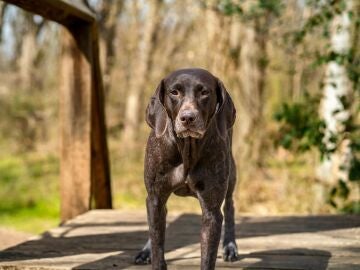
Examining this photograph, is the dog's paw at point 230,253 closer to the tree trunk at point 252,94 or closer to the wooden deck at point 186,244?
the wooden deck at point 186,244

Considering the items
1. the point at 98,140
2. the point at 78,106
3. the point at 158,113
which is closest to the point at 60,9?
the point at 78,106

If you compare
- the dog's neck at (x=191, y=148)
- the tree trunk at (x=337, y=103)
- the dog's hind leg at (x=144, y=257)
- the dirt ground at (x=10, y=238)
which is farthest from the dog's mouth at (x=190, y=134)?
the dirt ground at (x=10, y=238)

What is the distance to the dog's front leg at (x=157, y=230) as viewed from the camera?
3223 millimetres

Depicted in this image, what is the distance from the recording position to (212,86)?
2.95 metres

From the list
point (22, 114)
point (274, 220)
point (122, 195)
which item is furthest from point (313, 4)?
point (22, 114)

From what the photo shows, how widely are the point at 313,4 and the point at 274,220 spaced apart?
2.38 meters

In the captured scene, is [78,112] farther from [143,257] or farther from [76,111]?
[143,257]

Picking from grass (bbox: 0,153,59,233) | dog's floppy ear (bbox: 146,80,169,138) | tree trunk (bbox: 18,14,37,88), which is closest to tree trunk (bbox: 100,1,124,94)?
grass (bbox: 0,153,59,233)

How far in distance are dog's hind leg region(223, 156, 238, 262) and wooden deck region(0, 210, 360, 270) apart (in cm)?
6

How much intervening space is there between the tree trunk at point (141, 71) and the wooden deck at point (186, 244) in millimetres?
9059

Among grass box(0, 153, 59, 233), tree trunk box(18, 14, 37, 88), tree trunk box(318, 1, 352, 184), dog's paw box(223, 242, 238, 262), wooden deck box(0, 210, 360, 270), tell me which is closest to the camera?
wooden deck box(0, 210, 360, 270)

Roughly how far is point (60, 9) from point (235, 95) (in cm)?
561

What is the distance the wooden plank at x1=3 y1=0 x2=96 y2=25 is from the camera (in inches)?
175

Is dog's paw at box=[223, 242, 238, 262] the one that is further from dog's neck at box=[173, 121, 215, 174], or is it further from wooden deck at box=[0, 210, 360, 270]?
dog's neck at box=[173, 121, 215, 174]
